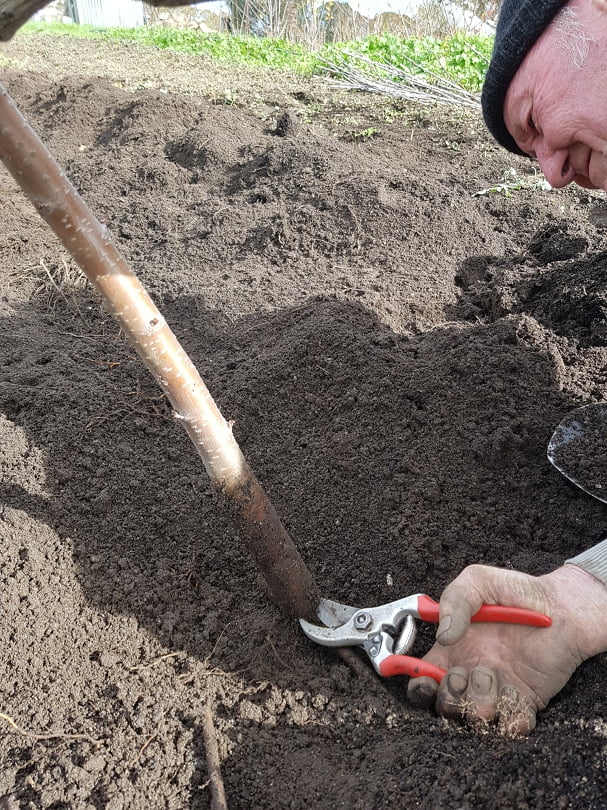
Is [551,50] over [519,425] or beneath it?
over

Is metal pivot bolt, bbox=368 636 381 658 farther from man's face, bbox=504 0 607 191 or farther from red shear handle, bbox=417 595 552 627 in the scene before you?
man's face, bbox=504 0 607 191

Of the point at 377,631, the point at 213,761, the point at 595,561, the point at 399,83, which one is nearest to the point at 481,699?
the point at 377,631

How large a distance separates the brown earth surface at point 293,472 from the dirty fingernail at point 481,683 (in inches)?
4.0

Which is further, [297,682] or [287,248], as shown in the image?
[287,248]

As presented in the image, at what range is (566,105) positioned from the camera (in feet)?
5.80

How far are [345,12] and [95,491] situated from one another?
39.5 ft

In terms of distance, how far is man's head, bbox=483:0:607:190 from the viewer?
1691 mm

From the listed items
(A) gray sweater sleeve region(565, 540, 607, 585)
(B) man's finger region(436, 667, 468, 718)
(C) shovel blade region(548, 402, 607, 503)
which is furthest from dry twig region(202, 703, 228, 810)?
(C) shovel blade region(548, 402, 607, 503)

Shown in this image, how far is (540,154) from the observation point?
2.02m

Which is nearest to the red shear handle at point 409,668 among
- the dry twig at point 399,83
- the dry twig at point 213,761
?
the dry twig at point 213,761

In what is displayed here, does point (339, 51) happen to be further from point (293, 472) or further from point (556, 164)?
point (293, 472)

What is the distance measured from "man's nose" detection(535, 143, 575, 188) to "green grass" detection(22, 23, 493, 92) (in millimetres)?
5358

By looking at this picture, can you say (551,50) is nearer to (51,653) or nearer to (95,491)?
(95,491)

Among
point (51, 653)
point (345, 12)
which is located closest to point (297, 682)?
point (51, 653)
